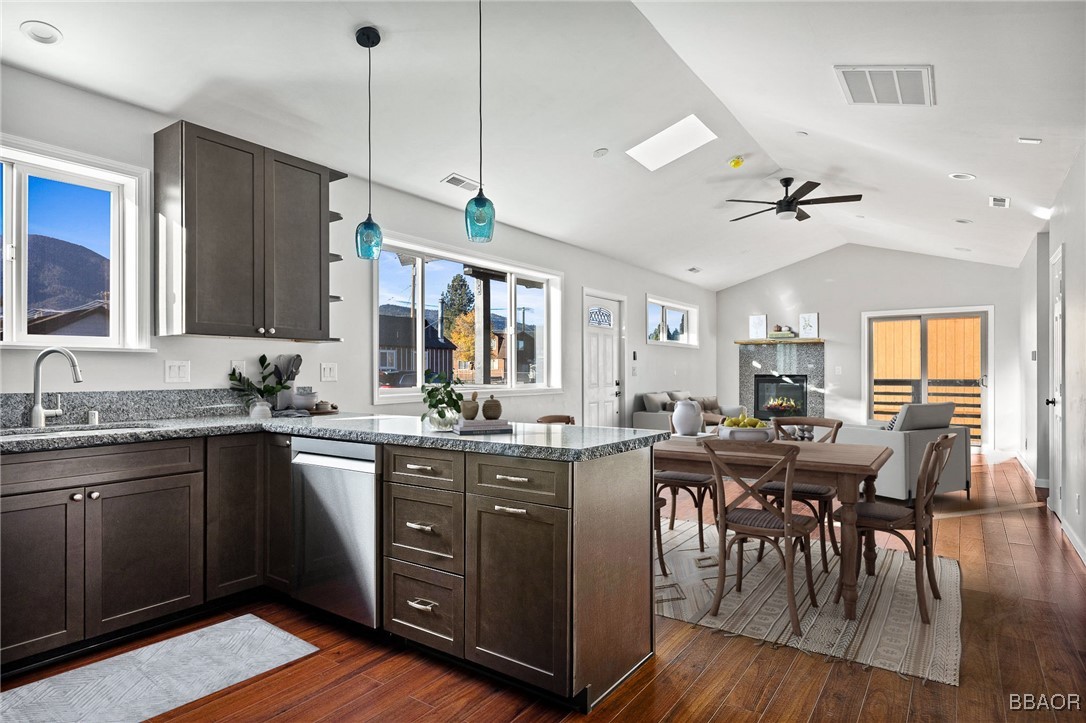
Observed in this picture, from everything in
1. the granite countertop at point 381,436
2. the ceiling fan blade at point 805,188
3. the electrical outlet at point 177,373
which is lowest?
the granite countertop at point 381,436

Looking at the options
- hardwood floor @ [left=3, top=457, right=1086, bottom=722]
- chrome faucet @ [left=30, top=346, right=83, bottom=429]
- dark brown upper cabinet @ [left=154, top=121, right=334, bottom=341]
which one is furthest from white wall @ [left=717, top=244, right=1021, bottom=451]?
chrome faucet @ [left=30, top=346, right=83, bottom=429]

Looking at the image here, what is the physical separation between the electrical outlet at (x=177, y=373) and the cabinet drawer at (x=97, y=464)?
0.79 meters

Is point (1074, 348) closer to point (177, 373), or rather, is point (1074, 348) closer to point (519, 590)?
point (519, 590)

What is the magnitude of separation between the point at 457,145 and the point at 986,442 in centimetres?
854

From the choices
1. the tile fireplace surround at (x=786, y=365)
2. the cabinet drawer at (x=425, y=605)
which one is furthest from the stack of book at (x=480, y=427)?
the tile fireplace surround at (x=786, y=365)

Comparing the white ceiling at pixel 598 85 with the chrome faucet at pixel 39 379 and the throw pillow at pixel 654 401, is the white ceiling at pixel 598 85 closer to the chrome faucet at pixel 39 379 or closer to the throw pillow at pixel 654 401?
the chrome faucet at pixel 39 379

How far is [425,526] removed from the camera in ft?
8.11

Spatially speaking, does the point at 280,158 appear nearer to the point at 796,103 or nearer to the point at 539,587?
the point at 539,587

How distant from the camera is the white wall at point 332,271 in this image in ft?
10.1

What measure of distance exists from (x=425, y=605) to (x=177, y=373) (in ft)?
7.00

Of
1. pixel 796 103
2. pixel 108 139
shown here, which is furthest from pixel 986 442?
pixel 108 139

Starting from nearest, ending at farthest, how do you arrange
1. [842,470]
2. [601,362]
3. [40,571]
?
[40,571] < [842,470] < [601,362]

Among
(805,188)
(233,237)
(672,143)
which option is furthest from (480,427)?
(805,188)

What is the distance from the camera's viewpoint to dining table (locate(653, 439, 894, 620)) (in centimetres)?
287
